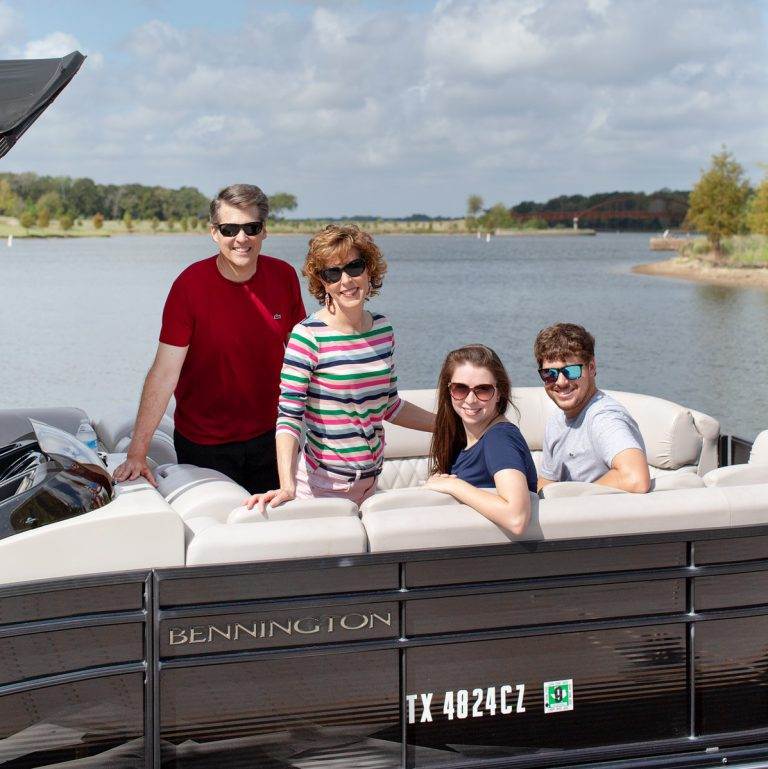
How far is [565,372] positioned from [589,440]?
0.19 meters

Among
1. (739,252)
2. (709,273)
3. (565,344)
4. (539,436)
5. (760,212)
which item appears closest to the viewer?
(565,344)

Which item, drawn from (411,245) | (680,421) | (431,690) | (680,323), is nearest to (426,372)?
(680,323)

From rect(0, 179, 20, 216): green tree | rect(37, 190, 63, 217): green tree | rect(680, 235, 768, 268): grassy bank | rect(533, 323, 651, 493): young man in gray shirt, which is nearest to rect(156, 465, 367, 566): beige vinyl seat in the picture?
rect(533, 323, 651, 493): young man in gray shirt

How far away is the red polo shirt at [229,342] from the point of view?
9.91 feet

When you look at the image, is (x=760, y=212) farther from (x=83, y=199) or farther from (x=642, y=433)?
(x=642, y=433)

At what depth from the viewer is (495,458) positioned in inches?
99.7

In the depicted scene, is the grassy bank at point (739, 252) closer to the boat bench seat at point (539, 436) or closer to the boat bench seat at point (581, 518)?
the boat bench seat at point (539, 436)

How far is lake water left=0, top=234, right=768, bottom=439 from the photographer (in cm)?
2692

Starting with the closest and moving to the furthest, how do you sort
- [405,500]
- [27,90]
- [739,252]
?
[27,90], [405,500], [739,252]

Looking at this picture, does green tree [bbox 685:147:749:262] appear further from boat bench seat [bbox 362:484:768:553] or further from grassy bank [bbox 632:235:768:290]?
boat bench seat [bbox 362:484:768:553]

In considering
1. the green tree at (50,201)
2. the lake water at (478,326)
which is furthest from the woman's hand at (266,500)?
the green tree at (50,201)

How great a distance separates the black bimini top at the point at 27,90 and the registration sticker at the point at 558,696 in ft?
5.17

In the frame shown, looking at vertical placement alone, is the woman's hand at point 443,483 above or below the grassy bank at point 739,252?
below

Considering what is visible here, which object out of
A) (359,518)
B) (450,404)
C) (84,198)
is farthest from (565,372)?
(84,198)
